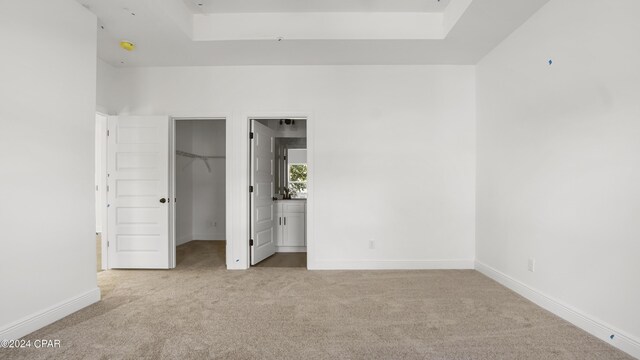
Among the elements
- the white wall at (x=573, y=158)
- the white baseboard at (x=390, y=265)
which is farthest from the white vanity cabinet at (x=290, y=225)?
the white wall at (x=573, y=158)

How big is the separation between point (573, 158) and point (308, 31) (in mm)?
2822

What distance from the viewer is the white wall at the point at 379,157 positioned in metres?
4.03

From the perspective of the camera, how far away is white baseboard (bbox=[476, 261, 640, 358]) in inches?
79.8

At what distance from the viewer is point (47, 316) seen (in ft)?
7.88

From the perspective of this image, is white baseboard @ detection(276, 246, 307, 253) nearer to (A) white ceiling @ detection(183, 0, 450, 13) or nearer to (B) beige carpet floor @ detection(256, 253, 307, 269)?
(B) beige carpet floor @ detection(256, 253, 307, 269)

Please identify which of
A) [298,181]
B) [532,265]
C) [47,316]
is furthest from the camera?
[298,181]

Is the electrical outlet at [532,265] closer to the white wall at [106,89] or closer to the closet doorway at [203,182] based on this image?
the closet doorway at [203,182]

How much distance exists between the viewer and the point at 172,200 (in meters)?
4.08

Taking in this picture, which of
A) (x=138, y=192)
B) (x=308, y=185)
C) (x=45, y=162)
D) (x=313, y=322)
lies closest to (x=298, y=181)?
(x=308, y=185)

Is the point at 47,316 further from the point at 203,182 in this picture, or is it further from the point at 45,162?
the point at 203,182

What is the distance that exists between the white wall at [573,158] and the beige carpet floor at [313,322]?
0.39 meters

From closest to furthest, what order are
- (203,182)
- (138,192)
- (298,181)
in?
(138,192)
(298,181)
(203,182)

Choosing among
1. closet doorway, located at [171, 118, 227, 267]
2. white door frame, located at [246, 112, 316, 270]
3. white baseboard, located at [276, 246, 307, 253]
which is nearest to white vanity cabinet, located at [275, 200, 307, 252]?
white baseboard, located at [276, 246, 307, 253]

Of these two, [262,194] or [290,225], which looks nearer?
[262,194]
